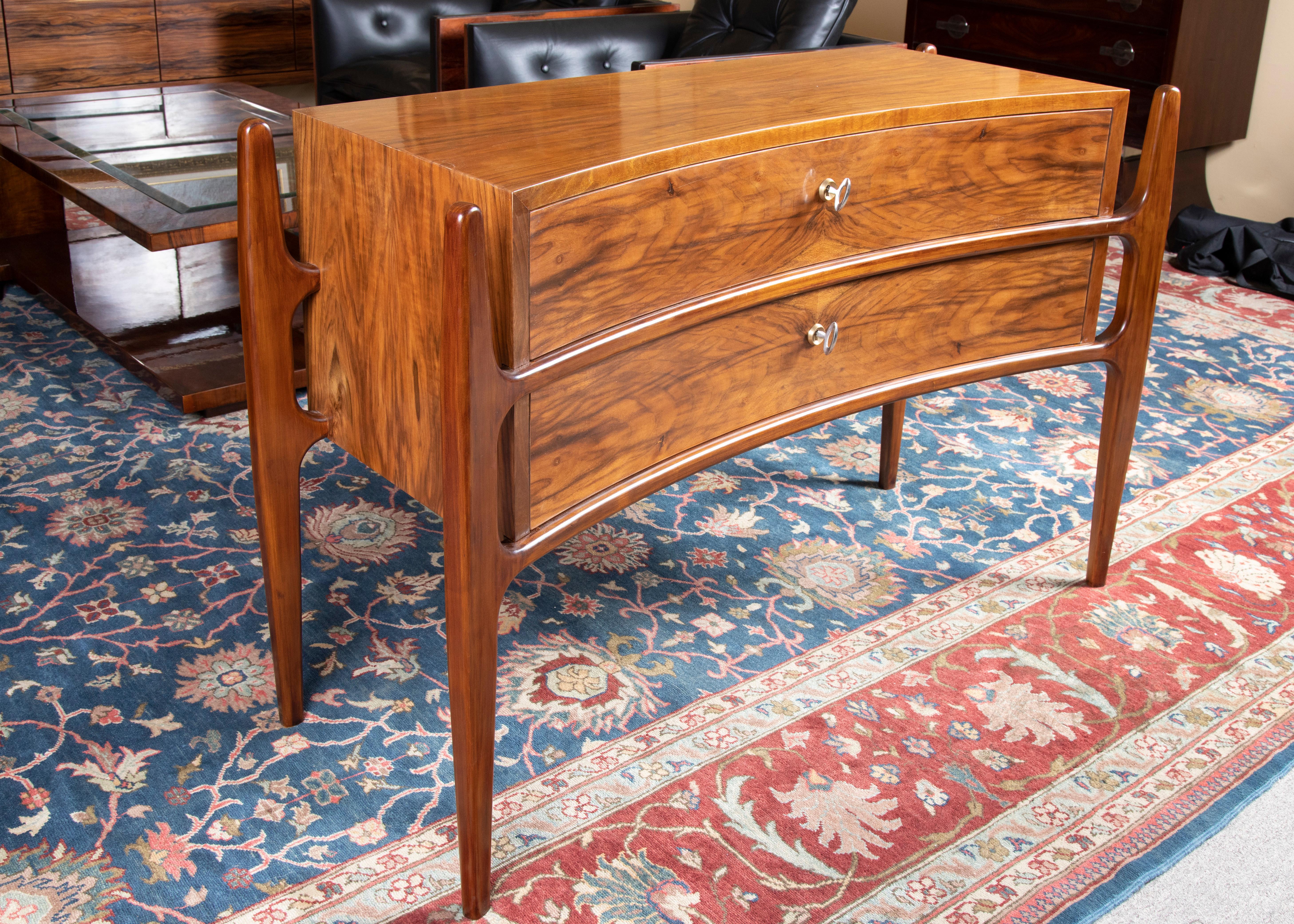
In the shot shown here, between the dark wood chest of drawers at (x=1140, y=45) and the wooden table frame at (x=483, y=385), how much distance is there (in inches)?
90.8

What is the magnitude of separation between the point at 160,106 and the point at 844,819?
3.67 metres

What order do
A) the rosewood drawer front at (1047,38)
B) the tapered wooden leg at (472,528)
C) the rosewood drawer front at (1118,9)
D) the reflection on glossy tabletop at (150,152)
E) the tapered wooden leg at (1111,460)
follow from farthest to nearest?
the rosewood drawer front at (1047,38) < the rosewood drawer front at (1118,9) < the reflection on glossy tabletop at (150,152) < the tapered wooden leg at (1111,460) < the tapered wooden leg at (472,528)

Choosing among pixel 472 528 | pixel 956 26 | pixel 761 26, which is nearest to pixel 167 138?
pixel 761 26

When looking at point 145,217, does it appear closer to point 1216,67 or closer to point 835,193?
point 835,193

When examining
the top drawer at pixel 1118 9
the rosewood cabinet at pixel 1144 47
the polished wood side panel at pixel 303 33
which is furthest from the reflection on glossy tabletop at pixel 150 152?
the top drawer at pixel 1118 9

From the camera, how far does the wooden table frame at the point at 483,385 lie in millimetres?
1275

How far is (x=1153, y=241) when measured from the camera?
199 cm

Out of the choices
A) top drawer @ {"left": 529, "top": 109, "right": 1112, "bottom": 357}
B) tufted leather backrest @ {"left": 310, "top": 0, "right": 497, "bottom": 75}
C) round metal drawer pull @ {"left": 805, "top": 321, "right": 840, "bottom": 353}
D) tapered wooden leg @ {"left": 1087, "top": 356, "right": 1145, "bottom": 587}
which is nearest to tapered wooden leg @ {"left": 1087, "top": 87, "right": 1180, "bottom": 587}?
tapered wooden leg @ {"left": 1087, "top": 356, "right": 1145, "bottom": 587}

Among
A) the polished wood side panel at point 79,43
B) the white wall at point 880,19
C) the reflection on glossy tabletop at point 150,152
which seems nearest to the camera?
the reflection on glossy tabletop at point 150,152

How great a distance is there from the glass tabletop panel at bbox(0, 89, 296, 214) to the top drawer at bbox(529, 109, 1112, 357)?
5.53ft

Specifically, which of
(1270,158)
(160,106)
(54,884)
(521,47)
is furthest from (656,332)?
(1270,158)

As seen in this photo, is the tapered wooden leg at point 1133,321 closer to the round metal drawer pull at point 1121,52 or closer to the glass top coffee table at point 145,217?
the glass top coffee table at point 145,217

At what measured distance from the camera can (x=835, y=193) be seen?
5.24ft

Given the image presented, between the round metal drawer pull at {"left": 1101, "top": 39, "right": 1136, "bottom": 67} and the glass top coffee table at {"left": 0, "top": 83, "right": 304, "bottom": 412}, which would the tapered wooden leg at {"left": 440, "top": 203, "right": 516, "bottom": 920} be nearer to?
the glass top coffee table at {"left": 0, "top": 83, "right": 304, "bottom": 412}
